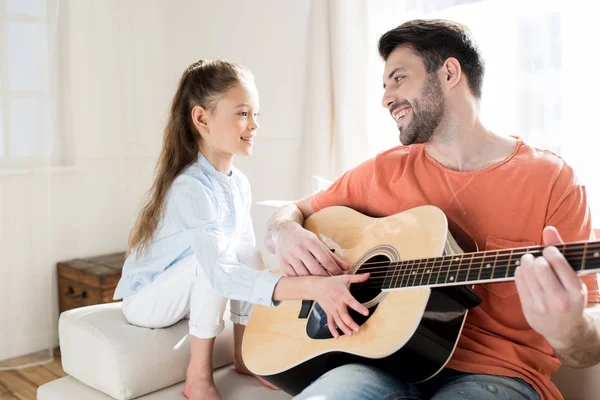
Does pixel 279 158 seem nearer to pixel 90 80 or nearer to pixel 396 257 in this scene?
pixel 90 80

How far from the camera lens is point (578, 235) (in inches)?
49.4

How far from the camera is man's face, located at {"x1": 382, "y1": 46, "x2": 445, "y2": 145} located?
145 cm

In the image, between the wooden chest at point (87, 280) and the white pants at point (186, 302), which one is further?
the wooden chest at point (87, 280)

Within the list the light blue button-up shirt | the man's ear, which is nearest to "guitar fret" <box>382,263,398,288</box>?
the light blue button-up shirt

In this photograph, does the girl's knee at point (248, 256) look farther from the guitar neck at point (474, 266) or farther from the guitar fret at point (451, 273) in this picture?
the guitar fret at point (451, 273)

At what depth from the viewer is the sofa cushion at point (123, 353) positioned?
1.54m

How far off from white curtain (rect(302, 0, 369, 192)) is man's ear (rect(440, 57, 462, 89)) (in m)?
1.26

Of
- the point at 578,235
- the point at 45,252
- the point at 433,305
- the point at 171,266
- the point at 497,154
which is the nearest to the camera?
the point at 433,305

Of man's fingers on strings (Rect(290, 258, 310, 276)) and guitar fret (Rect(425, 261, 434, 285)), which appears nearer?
guitar fret (Rect(425, 261, 434, 285))

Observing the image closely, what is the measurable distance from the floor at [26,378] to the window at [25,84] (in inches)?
35.1

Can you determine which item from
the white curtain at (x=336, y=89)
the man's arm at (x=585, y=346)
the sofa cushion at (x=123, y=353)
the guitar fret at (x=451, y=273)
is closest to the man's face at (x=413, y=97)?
the guitar fret at (x=451, y=273)

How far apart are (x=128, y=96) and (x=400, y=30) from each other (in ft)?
6.16

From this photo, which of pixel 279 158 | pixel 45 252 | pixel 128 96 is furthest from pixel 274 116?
pixel 45 252

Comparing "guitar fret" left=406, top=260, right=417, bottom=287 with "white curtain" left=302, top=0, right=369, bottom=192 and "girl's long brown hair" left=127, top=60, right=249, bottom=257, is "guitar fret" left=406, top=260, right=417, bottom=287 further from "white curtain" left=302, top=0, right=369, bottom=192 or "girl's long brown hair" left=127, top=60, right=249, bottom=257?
"white curtain" left=302, top=0, right=369, bottom=192
